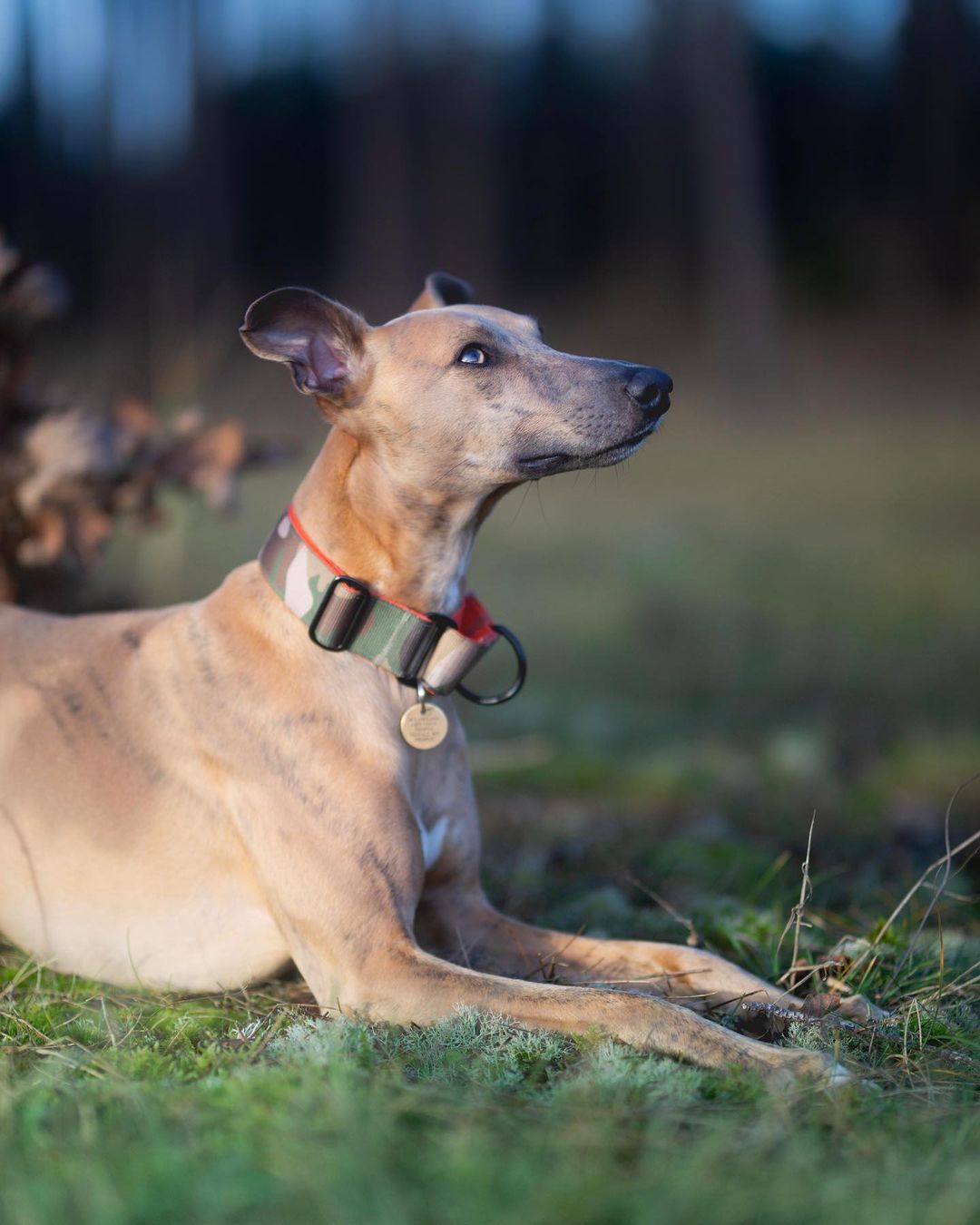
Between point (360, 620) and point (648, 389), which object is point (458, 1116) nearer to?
point (360, 620)

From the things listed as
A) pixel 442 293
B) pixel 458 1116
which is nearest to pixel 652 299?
pixel 442 293

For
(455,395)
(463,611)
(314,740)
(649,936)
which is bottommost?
(649,936)

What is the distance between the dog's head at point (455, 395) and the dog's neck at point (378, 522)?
1.7 inches

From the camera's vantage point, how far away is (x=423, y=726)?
10.1 feet

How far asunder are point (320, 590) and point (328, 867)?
651 mm

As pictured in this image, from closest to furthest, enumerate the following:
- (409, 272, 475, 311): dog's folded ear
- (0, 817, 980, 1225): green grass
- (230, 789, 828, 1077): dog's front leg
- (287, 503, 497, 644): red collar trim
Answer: (0, 817, 980, 1225): green grass
(230, 789, 828, 1077): dog's front leg
(287, 503, 497, 644): red collar trim
(409, 272, 475, 311): dog's folded ear

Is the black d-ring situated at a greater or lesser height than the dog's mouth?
lesser

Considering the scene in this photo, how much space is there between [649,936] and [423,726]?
0.98 m

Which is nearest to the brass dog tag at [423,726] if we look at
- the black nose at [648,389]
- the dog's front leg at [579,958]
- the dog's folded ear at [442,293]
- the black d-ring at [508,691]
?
the black d-ring at [508,691]

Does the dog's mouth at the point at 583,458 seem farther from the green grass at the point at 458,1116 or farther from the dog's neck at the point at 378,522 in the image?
the green grass at the point at 458,1116

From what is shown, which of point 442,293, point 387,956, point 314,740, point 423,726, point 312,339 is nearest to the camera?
point 387,956

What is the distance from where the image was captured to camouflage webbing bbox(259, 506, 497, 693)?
2.98 m

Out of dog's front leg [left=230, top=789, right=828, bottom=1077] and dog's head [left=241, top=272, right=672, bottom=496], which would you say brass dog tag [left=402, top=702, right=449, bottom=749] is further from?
dog's head [left=241, top=272, right=672, bottom=496]

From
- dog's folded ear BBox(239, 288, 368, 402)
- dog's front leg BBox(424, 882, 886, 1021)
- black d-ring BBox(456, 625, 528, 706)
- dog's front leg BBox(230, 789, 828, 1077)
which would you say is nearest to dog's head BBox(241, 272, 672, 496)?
dog's folded ear BBox(239, 288, 368, 402)
